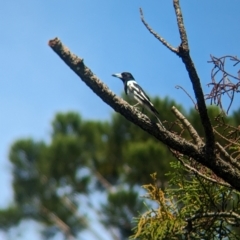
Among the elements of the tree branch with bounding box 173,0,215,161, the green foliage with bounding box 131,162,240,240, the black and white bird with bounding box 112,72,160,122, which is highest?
the black and white bird with bounding box 112,72,160,122

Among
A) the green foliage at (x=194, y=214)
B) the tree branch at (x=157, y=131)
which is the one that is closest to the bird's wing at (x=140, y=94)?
the green foliage at (x=194, y=214)

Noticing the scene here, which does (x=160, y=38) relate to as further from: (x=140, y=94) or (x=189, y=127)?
(x=140, y=94)

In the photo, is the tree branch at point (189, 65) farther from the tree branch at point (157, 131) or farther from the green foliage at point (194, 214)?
the green foliage at point (194, 214)

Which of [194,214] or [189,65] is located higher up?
[189,65]

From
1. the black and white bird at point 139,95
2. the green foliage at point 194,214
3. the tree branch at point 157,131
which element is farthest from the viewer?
the black and white bird at point 139,95

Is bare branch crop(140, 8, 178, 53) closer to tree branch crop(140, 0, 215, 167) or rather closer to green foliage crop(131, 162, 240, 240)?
tree branch crop(140, 0, 215, 167)

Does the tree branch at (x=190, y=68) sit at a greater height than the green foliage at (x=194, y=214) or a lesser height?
greater

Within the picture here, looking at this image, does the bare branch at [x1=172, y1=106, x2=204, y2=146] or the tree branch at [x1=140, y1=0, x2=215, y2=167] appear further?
the bare branch at [x1=172, y1=106, x2=204, y2=146]

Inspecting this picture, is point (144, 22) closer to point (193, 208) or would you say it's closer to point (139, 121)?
point (139, 121)

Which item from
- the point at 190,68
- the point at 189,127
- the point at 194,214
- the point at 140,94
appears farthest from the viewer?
the point at 140,94

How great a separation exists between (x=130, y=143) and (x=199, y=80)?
641 centimetres

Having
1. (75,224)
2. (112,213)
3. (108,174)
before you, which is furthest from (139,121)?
(108,174)

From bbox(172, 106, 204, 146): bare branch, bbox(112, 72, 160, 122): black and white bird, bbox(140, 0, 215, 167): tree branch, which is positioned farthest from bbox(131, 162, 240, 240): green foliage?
bbox(112, 72, 160, 122): black and white bird

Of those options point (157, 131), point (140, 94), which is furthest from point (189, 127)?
point (140, 94)
